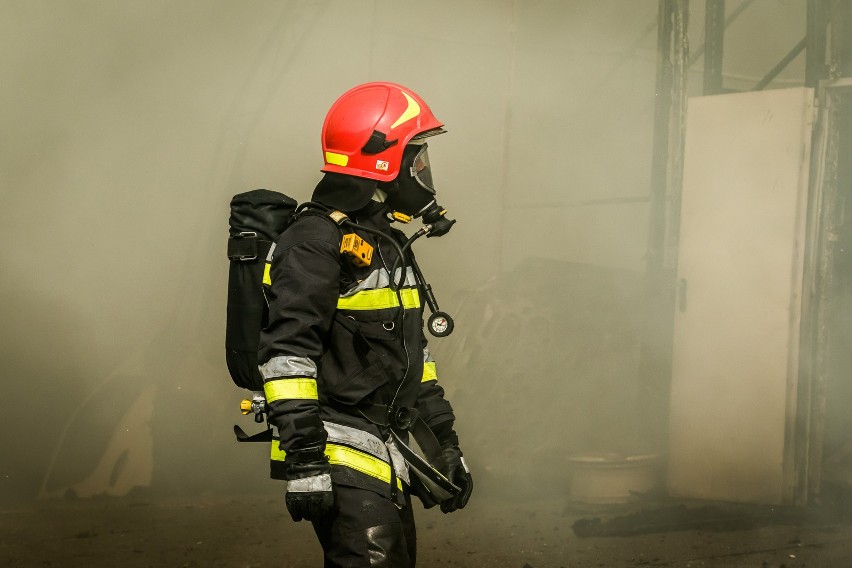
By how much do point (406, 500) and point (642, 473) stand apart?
375 centimetres

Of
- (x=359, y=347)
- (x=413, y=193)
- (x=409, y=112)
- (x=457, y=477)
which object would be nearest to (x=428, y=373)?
(x=457, y=477)

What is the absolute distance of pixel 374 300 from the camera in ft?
9.59

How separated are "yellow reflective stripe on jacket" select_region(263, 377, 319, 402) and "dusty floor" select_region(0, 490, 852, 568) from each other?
2544 millimetres

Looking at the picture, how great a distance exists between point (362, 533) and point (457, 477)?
56 centimetres

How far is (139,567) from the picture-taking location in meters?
4.97

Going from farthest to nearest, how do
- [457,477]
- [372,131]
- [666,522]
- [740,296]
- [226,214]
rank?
[226,214]
[740,296]
[666,522]
[457,477]
[372,131]

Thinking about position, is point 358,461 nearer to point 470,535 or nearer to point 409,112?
point 409,112

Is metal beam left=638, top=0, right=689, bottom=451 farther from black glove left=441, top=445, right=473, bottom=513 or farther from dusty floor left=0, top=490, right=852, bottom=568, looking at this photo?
black glove left=441, top=445, right=473, bottom=513

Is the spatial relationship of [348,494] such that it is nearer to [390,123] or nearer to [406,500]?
[406,500]

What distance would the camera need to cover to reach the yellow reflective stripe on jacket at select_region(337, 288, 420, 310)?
2.89 meters

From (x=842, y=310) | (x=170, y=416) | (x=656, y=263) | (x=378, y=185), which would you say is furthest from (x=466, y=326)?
(x=378, y=185)

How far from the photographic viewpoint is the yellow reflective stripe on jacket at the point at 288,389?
105 inches

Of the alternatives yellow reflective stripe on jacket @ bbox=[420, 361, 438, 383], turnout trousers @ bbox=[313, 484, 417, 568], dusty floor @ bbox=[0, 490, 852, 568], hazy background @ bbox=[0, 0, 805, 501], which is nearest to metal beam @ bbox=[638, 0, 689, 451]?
hazy background @ bbox=[0, 0, 805, 501]

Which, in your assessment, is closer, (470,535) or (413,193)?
(413,193)
